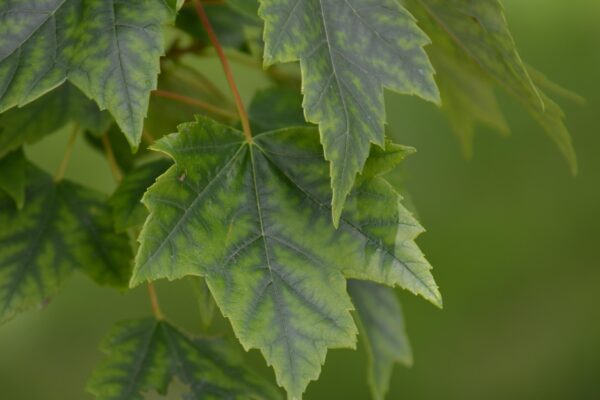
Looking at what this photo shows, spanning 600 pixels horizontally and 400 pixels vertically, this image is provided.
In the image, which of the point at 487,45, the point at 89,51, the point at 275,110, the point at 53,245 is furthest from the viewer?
the point at 275,110

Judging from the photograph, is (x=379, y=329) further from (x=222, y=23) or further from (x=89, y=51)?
(x=89, y=51)

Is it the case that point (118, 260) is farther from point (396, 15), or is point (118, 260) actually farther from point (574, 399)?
point (574, 399)

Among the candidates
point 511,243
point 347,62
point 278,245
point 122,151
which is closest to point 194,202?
point 278,245

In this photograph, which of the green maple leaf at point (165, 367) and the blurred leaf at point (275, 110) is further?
the blurred leaf at point (275, 110)

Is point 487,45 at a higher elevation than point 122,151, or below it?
higher

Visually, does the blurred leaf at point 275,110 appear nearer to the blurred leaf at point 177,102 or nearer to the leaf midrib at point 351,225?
the blurred leaf at point 177,102

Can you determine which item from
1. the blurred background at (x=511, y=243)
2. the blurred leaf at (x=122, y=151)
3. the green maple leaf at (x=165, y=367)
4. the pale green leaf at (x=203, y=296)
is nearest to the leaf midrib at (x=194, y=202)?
the pale green leaf at (x=203, y=296)
